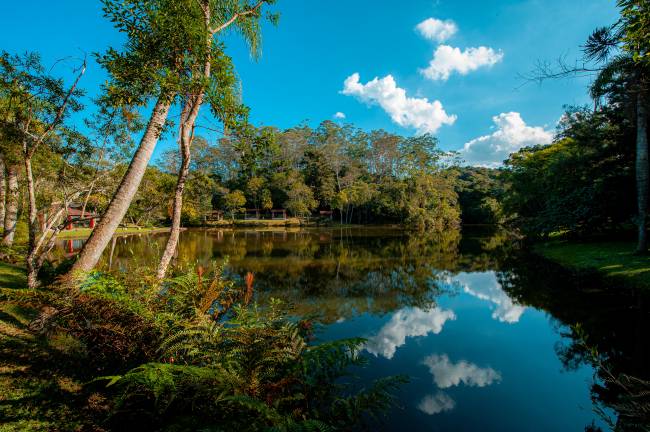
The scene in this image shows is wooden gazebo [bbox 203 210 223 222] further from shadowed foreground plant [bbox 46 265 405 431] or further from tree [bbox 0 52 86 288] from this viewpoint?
shadowed foreground plant [bbox 46 265 405 431]

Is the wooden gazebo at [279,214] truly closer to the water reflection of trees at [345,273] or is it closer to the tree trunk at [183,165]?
the water reflection of trees at [345,273]

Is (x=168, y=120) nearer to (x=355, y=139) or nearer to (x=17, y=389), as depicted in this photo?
(x=17, y=389)

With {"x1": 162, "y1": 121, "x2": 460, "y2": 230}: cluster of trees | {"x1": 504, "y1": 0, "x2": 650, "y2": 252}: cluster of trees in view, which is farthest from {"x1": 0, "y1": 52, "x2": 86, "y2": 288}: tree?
{"x1": 162, "y1": 121, "x2": 460, "y2": 230}: cluster of trees

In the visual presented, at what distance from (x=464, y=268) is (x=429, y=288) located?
420 centimetres

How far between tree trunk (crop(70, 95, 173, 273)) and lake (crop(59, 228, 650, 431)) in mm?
601

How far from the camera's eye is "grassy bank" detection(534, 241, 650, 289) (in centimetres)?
823

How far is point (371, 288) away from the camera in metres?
9.88

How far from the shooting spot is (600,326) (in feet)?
18.4

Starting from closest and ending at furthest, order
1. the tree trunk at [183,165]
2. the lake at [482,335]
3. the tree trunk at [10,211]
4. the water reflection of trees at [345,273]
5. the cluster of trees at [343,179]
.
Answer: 1. the lake at [482,335]
2. the tree trunk at [183,165]
3. the water reflection of trees at [345,273]
4. the tree trunk at [10,211]
5. the cluster of trees at [343,179]

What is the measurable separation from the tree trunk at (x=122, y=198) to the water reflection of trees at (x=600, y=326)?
18.6ft

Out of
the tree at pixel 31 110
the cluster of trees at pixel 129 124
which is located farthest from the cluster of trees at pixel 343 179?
the tree at pixel 31 110

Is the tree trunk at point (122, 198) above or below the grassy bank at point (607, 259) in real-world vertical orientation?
above

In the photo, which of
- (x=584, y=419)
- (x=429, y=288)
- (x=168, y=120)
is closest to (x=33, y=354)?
(x=168, y=120)

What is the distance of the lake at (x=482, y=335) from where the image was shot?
12.3ft
